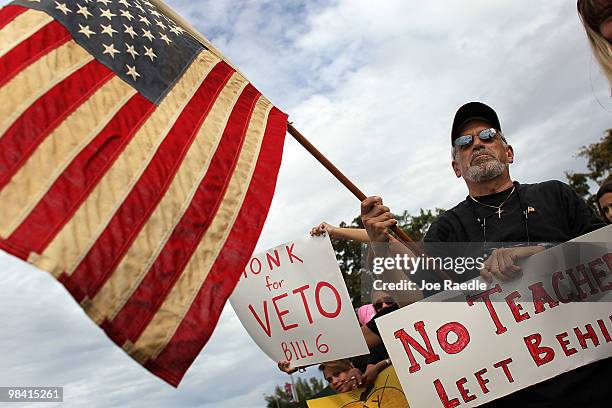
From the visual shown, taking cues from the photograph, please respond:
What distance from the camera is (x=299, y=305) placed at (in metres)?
3.85

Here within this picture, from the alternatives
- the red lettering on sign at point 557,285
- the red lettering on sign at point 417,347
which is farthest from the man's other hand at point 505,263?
the red lettering on sign at point 417,347

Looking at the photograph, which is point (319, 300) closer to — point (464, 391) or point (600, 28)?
point (464, 391)

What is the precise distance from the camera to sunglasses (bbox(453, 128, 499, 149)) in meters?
3.05

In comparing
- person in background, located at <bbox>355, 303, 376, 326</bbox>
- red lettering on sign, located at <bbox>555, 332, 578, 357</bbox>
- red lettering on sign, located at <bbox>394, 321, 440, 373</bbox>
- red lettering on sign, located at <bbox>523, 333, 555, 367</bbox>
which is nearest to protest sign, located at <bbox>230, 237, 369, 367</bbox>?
person in background, located at <bbox>355, 303, 376, 326</bbox>

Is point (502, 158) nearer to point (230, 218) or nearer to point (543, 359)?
point (543, 359)


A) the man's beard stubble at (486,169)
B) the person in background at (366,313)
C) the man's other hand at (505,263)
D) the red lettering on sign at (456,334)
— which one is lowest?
the red lettering on sign at (456,334)

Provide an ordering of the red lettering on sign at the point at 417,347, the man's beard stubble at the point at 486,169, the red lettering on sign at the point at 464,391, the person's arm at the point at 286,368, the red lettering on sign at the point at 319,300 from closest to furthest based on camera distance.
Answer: the red lettering on sign at the point at 464,391 → the red lettering on sign at the point at 417,347 → the man's beard stubble at the point at 486,169 → the red lettering on sign at the point at 319,300 → the person's arm at the point at 286,368

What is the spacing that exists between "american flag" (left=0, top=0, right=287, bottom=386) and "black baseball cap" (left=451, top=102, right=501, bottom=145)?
101 centimetres

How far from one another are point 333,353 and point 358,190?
1348 millimetres

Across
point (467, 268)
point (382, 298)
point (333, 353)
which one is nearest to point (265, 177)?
point (467, 268)

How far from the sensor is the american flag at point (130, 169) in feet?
6.03

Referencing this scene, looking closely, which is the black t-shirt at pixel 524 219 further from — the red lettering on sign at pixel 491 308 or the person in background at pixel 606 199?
the person in background at pixel 606 199

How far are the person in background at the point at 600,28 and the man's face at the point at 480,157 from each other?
1032 millimetres

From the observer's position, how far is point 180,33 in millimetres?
2693
